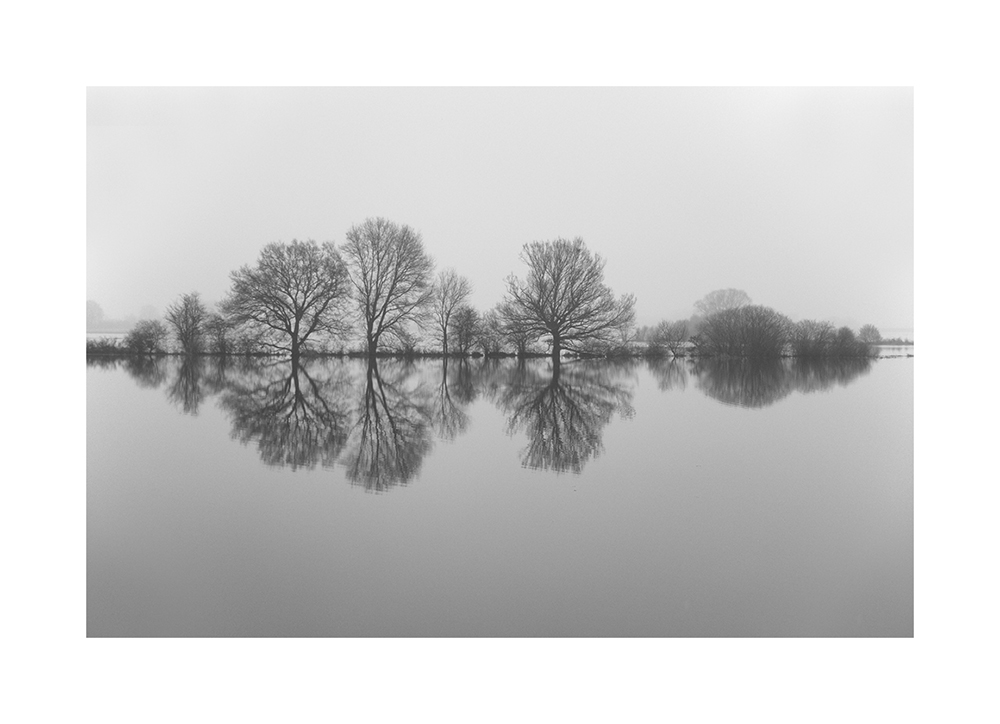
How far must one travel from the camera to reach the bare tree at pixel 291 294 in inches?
502

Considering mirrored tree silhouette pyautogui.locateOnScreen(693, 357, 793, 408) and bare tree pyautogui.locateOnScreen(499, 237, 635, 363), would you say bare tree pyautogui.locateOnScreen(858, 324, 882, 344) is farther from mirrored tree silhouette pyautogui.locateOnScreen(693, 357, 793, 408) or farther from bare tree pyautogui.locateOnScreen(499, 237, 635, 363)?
bare tree pyautogui.locateOnScreen(499, 237, 635, 363)

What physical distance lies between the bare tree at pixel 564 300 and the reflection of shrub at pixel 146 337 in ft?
21.4

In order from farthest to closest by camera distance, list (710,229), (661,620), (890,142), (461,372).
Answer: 1. (461,372)
2. (710,229)
3. (890,142)
4. (661,620)

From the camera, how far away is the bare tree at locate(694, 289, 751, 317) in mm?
12586

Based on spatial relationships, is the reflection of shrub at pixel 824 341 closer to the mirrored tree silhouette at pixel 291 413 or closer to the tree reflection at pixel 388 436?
the tree reflection at pixel 388 436

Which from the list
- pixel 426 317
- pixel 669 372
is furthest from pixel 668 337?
pixel 426 317

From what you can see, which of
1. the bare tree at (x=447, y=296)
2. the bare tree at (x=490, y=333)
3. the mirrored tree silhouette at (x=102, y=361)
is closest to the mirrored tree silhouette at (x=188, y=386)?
the mirrored tree silhouette at (x=102, y=361)

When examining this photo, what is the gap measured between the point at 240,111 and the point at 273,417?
3.72 m

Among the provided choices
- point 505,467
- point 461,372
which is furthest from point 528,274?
point 505,467

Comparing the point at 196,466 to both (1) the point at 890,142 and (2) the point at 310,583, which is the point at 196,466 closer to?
(2) the point at 310,583

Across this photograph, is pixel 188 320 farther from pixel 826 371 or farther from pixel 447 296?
pixel 826 371

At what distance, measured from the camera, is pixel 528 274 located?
12.5 m

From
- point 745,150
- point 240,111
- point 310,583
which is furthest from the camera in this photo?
point 745,150

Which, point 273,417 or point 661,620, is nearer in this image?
point 661,620
